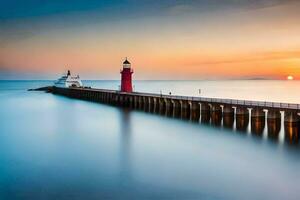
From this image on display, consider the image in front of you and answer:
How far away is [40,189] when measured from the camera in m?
13.7

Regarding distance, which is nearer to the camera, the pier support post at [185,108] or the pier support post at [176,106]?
the pier support post at [185,108]

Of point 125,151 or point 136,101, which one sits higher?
point 136,101

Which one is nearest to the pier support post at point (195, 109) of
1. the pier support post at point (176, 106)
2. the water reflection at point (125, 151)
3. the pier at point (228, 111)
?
the pier at point (228, 111)

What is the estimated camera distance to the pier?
83.4ft

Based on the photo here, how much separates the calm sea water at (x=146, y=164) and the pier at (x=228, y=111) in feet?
7.72

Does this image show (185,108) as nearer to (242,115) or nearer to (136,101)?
(242,115)

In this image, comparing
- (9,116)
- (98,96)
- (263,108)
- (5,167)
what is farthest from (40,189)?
(98,96)

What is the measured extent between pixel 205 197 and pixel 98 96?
4977cm

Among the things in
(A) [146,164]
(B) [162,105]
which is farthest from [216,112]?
(A) [146,164]

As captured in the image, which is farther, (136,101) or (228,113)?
(136,101)

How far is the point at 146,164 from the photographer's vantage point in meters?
17.6

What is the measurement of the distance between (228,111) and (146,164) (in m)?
15.6

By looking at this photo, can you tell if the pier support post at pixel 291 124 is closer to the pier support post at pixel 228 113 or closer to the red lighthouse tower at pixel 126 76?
the pier support post at pixel 228 113

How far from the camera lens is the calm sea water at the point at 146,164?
1346cm
